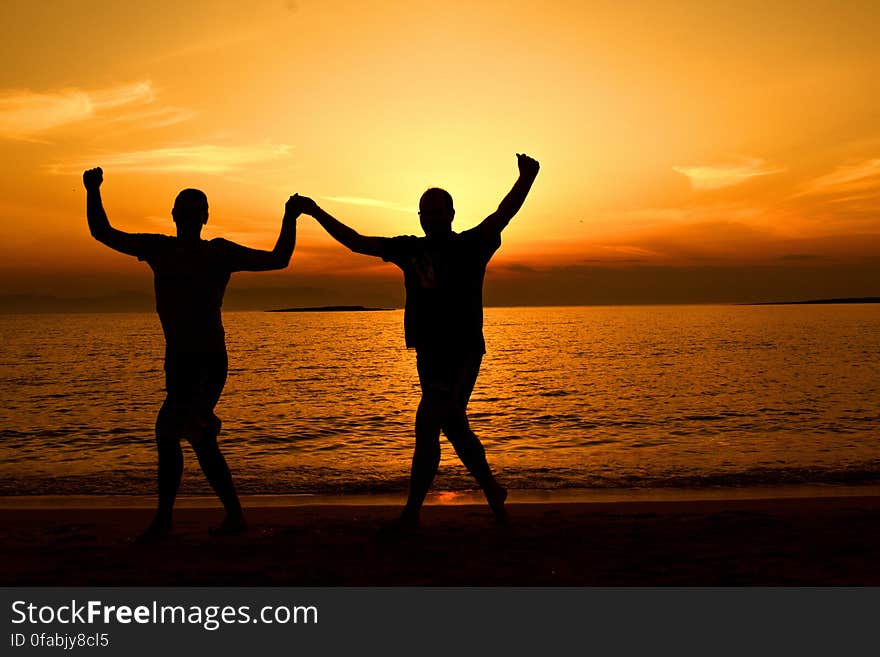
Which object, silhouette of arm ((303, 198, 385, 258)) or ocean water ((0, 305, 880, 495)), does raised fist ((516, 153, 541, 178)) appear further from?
ocean water ((0, 305, 880, 495))

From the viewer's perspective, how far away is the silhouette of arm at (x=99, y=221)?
446cm

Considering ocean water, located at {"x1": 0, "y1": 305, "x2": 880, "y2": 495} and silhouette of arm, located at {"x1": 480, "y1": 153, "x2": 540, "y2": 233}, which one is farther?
ocean water, located at {"x1": 0, "y1": 305, "x2": 880, "y2": 495}

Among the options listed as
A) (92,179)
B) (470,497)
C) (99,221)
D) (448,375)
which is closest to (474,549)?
(448,375)

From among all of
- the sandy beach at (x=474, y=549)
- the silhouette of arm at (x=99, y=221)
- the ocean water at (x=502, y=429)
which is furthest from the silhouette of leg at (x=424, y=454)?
the ocean water at (x=502, y=429)

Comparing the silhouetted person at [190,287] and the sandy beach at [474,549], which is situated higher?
the silhouetted person at [190,287]

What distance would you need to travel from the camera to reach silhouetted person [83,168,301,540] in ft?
14.9

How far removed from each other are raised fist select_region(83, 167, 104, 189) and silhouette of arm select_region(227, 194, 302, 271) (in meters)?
0.88

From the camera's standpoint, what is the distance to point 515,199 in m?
4.66

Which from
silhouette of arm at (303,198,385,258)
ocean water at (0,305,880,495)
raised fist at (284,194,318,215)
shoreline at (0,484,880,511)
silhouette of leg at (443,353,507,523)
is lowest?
ocean water at (0,305,880,495)

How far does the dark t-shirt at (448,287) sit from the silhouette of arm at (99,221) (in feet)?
5.83

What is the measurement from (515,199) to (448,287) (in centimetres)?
72

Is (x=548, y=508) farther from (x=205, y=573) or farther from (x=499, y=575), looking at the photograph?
(x=205, y=573)

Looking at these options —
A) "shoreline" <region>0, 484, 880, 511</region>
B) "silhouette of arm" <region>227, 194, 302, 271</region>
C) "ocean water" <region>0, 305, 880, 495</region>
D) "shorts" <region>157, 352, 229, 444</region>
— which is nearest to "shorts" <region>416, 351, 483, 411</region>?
"silhouette of arm" <region>227, 194, 302, 271</region>

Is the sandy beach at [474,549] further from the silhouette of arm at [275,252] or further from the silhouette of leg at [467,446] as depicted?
the silhouette of arm at [275,252]
